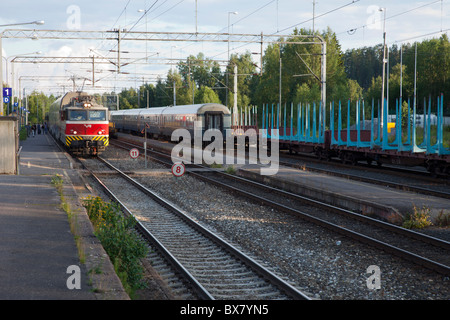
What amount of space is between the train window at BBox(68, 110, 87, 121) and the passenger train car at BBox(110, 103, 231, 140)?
3656 mm

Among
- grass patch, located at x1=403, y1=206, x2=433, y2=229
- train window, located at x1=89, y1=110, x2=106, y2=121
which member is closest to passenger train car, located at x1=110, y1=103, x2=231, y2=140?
train window, located at x1=89, y1=110, x2=106, y2=121

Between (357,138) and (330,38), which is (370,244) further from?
(330,38)

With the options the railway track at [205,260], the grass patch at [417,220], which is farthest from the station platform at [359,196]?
the railway track at [205,260]

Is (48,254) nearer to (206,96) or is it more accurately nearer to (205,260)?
(205,260)

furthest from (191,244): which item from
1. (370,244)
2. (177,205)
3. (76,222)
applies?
(177,205)

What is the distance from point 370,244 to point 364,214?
3.51 metres

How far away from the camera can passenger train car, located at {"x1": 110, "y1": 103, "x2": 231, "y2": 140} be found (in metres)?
38.2

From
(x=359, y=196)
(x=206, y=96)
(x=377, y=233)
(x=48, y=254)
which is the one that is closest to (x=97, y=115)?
(x=359, y=196)

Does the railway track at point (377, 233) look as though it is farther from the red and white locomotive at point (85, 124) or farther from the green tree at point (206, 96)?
the green tree at point (206, 96)

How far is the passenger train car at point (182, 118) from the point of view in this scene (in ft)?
125

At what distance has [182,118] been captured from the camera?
41.4 metres

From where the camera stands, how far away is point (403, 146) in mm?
21328

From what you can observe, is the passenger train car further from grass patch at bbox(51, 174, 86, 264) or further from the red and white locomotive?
grass patch at bbox(51, 174, 86, 264)

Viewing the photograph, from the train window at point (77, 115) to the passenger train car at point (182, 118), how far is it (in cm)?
366
